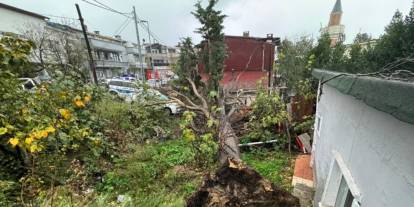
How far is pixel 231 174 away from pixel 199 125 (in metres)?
4.95

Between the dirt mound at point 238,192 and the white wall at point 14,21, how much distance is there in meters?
25.6

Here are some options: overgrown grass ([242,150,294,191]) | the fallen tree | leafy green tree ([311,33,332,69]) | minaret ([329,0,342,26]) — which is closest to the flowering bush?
the fallen tree

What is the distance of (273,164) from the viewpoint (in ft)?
20.0

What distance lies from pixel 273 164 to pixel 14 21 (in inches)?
1142

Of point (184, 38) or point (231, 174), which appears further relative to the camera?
point (184, 38)

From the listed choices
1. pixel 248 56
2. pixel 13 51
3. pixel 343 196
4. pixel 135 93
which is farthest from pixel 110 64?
pixel 343 196

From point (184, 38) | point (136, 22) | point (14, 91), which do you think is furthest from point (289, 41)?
point (14, 91)

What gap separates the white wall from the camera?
20344 millimetres

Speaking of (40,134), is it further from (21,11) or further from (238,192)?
(21,11)

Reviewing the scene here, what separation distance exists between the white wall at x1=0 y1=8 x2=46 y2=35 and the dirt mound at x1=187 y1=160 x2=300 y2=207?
84.0 ft

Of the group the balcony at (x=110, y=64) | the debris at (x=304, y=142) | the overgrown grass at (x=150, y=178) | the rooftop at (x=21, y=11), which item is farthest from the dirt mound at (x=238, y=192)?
the balcony at (x=110, y=64)

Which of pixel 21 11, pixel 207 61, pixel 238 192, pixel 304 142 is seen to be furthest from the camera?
pixel 21 11

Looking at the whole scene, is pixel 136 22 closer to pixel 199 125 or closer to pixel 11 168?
pixel 199 125

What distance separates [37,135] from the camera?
2602mm
